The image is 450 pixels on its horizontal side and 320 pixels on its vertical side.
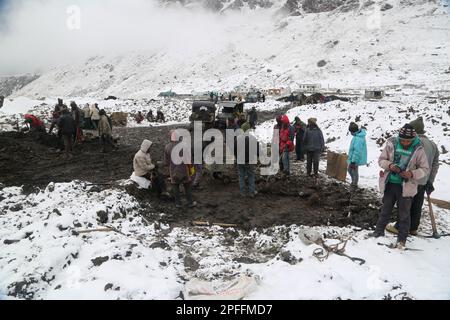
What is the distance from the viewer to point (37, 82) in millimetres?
118938

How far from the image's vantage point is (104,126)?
41.9 feet

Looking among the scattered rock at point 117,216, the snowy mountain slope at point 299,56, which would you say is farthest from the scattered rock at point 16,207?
the snowy mountain slope at point 299,56

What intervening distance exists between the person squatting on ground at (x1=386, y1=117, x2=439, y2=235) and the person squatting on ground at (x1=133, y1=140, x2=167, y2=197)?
16.4 feet

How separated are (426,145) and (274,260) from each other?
3.12 meters

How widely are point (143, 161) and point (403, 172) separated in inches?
212

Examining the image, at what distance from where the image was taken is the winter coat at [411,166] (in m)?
5.09

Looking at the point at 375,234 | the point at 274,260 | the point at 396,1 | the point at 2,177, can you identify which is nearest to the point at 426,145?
the point at 375,234

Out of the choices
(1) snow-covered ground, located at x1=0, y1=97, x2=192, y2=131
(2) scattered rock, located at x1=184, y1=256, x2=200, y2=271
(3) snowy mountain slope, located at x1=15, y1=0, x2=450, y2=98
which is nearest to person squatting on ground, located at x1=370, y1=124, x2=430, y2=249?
(2) scattered rock, located at x1=184, y1=256, x2=200, y2=271

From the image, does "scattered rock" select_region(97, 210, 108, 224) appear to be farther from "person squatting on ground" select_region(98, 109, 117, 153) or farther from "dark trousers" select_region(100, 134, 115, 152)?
"dark trousers" select_region(100, 134, 115, 152)

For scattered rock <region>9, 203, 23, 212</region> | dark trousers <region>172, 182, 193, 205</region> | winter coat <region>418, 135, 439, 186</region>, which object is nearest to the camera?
winter coat <region>418, 135, 439, 186</region>

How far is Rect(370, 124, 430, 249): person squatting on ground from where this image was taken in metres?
5.14

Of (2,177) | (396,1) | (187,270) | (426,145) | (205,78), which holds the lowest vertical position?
(187,270)

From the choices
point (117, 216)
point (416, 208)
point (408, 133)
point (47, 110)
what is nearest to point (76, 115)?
point (117, 216)

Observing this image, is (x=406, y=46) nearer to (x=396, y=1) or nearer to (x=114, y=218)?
(x=396, y=1)
